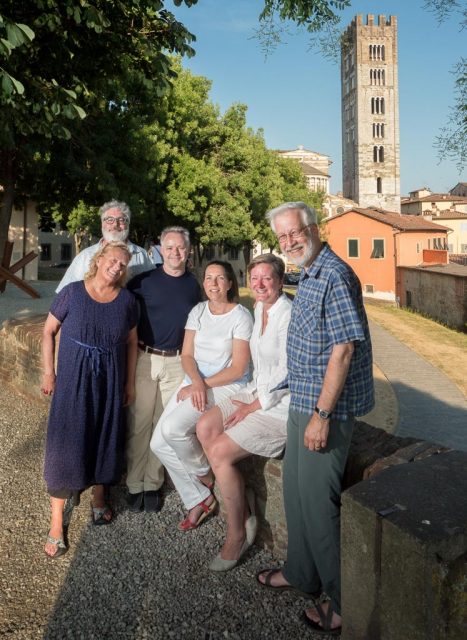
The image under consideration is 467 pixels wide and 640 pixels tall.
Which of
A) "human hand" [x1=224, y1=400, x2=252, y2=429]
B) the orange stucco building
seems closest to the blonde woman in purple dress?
"human hand" [x1=224, y1=400, x2=252, y2=429]

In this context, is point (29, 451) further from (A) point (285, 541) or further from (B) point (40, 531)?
(A) point (285, 541)

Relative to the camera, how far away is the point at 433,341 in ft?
69.4

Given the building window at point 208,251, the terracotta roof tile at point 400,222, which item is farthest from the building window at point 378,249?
the building window at point 208,251

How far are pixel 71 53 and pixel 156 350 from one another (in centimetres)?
370

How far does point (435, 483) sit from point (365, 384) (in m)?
0.60

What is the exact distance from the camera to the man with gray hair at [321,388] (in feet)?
8.36

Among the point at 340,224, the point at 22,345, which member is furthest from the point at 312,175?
the point at 22,345

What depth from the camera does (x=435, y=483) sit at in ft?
7.30

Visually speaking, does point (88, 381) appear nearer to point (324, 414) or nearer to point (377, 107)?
point (324, 414)

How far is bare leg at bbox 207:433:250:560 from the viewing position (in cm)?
318

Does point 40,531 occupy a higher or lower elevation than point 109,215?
lower

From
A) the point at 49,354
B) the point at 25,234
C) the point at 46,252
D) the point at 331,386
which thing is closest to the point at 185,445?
the point at 49,354

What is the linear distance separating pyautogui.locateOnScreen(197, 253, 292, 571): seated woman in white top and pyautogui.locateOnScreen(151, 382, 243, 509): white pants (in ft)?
0.60

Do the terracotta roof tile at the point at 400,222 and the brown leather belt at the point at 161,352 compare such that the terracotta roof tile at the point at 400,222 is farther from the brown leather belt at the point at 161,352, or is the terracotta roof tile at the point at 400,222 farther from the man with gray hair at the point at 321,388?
the man with gray hair at the point at 321,388
